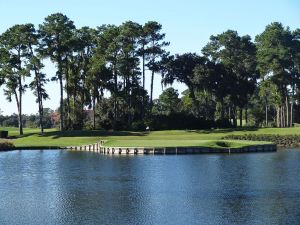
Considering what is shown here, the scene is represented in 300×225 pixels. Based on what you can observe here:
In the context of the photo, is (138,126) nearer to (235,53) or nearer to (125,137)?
(125,137)

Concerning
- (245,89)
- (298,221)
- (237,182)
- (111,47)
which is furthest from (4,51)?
(298,221)

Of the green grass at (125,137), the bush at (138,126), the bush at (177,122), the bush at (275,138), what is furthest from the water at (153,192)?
the bush at (177,122)

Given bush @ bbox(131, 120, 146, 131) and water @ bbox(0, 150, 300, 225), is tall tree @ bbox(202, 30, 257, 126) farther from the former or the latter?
water @ bbox(0, 150, 300, 225)

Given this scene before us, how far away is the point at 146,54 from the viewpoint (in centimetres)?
11919

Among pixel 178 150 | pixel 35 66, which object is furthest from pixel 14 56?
pixel 178 150

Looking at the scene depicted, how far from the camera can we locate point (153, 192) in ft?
131

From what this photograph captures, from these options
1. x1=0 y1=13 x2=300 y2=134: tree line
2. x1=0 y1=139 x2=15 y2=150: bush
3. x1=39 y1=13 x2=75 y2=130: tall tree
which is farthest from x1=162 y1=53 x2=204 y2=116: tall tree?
x1=0 y1=139 x2=15 y2=150: bush

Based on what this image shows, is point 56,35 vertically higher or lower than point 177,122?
higher

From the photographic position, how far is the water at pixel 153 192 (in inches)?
1243

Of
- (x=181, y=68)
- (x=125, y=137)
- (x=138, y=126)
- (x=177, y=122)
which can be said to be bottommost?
(x=125, y=137)

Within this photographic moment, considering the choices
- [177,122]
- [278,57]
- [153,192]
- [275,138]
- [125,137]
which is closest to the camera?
[153,192]

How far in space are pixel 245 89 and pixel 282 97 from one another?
35.3 ft

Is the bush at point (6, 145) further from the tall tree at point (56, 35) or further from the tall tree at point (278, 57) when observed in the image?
the tall tree at point (278, 57)

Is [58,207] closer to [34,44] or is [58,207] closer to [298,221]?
[298,221]
